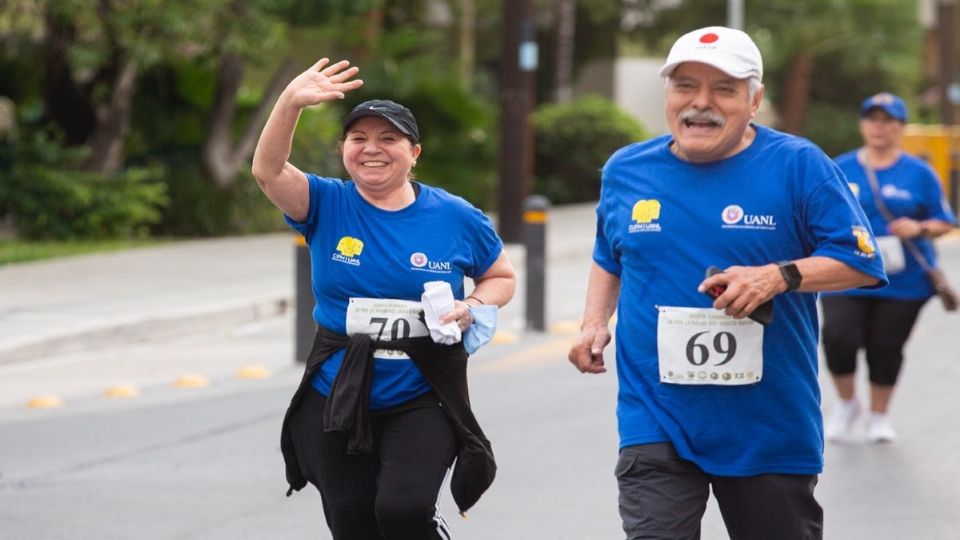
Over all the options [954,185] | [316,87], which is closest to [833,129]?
[954,185]

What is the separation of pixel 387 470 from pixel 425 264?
614 mm

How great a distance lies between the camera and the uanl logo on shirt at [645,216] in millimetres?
4625

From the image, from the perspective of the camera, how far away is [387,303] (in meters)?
5.17

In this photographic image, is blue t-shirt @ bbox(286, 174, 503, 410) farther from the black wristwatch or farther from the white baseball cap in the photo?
the black wristwatch

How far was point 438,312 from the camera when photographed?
5109 mm

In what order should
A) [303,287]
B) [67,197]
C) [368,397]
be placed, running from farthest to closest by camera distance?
[67,197]
[303,287]
[368,397]

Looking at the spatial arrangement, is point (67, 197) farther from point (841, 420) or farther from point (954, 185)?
point (954, 185)

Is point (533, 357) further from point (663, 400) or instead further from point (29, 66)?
point (29, 66)

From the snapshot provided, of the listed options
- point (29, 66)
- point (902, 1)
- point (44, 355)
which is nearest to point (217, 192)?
point (29, 66)

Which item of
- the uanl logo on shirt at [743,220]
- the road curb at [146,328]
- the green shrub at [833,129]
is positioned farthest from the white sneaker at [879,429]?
the green shrub at [833,129]

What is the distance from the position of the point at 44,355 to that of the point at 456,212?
8.17 meters

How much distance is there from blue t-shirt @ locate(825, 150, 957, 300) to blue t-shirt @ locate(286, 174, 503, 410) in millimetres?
4333

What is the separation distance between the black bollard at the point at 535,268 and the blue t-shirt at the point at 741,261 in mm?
9481

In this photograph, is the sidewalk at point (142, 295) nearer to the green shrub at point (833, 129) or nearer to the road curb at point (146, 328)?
the road curb at point (146, 328)
